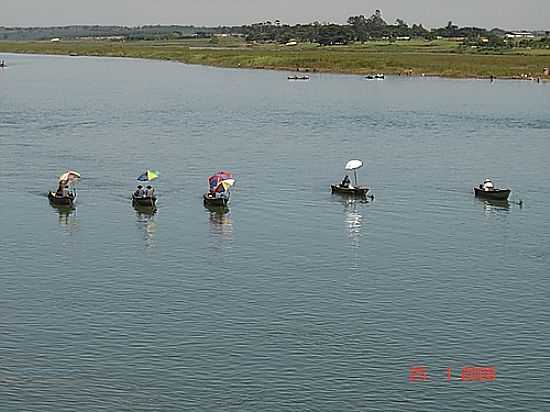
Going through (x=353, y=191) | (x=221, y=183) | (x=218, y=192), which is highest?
(x=221, y=183)

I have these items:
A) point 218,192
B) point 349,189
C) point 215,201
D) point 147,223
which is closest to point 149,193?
point 215,201

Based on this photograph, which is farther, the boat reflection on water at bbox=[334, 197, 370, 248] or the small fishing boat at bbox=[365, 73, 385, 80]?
the small fishing boat at bbox=[365, 73, 385, 80]

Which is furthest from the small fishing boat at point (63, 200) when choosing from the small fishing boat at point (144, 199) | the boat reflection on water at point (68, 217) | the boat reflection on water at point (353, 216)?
the boat reflection on water at point (353, 216)

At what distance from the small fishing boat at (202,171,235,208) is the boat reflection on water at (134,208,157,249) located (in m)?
2.86

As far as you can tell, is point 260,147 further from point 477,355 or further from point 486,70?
point 486,70

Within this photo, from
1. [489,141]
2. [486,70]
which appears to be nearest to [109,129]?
[489,141]

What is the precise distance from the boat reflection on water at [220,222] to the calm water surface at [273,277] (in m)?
0.19

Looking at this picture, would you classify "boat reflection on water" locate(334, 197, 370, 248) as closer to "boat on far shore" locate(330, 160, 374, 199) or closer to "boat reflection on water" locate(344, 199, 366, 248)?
"boat reflection on water" locate(344, 199, 366, 248)

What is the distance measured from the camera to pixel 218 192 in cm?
5578

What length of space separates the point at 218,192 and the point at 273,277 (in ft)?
47.0

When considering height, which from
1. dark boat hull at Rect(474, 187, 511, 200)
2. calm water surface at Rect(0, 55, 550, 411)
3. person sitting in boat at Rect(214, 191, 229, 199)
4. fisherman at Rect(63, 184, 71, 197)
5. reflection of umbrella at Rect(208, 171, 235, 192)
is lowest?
calm water surface at Rect(0, 55, 550, 411)

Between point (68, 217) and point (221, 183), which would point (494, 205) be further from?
point (68, 217)

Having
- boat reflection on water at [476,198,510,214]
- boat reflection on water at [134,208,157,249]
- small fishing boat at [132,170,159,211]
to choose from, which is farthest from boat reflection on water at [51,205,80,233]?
boat reflection on water at [476,198,510,214]

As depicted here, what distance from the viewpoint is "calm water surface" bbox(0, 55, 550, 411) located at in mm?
31656
